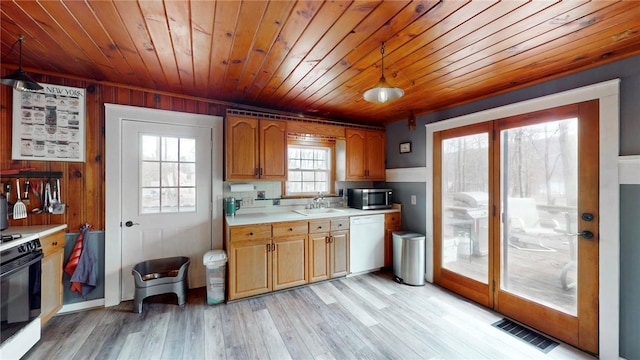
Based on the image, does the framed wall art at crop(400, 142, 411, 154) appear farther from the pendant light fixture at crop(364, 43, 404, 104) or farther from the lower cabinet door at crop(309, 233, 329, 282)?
the pendant light fixture at crop(364, 43, 404, 104)

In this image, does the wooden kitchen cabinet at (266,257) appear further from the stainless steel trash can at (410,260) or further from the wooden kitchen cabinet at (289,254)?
the stainless steel trash can at (410,260)

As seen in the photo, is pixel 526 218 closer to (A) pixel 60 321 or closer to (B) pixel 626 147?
(B) pixel 626 147

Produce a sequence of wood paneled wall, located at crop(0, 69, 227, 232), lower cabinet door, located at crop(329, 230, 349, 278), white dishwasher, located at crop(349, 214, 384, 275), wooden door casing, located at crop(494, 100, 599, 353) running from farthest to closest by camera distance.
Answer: white dishwasher, located at crop(349, 214, 384, 275) → lower cabinet door, located at crop(329, 230, 349, 278) → wood paneled wall, located at crop(0, 69, 227, 232) → wooden door casing, located at crop(494, 100, 599, 353)

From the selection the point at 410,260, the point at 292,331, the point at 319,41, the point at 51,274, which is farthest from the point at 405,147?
the point at 51,274

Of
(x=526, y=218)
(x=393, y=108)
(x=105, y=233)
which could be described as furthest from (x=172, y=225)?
(x=526, y=218)

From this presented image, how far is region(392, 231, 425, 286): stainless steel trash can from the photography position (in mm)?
3205

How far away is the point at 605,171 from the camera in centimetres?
191

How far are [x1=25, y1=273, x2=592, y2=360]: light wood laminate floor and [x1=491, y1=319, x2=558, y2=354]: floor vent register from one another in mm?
55

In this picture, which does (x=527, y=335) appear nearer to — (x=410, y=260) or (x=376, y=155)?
(x=410, y=260)

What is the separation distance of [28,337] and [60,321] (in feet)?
1.92

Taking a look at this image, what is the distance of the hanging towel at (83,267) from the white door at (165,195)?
252mm

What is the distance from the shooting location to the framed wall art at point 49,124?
226 centimetres

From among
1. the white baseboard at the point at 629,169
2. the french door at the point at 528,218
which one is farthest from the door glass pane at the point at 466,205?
the white baseboard at the point at 629,169

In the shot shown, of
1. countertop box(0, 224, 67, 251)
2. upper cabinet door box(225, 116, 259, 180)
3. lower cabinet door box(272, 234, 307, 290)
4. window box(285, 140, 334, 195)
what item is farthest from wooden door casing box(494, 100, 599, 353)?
countertop box(0, 224, 67, 251)
